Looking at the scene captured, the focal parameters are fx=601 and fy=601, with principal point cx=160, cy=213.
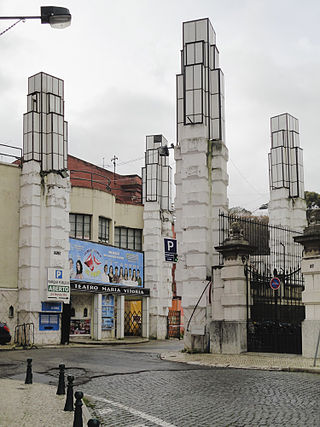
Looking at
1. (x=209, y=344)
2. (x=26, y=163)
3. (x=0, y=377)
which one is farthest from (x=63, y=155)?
(x=0, y=377)

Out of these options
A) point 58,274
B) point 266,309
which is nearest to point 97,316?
point 58,274

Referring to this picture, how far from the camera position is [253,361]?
61.2 feet

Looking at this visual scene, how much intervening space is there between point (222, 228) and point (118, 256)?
54.3 ft

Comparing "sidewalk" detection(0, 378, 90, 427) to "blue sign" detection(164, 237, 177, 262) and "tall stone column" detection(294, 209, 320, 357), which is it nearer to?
"tall stone column" detection(294, 209, 320, 357)

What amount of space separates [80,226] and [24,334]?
29.9 feet

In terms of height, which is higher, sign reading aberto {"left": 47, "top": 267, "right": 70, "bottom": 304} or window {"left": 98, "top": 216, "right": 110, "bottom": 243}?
window {"left": 98, "top": 216, "right": 110, "bottom": 243}

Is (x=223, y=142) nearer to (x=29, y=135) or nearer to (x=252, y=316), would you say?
(x=252, y=316)

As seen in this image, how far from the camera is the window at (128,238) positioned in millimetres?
42688

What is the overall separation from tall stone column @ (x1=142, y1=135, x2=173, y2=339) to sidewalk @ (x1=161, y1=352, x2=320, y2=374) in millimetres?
20081

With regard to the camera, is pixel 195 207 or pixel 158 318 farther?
pixel 158 318

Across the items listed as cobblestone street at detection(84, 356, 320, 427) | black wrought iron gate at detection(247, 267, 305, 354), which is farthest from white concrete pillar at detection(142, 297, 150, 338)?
cobblestone street at detection(84, 356, 320, 427)

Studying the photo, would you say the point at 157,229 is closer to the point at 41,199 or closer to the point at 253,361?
the point at 41,199

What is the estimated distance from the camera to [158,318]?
139 feet

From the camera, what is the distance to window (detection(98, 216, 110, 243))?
39.4 m
